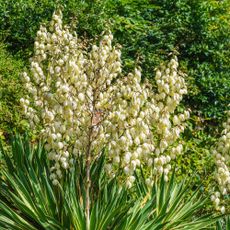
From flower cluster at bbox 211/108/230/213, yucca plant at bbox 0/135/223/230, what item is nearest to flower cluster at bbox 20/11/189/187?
yucca plant at bbox 0/135/223/230

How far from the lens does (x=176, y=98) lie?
3.99 meters

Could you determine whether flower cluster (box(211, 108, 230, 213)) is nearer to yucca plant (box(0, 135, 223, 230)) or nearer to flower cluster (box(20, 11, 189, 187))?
yucca plant (box(0, 135, 223, 230))

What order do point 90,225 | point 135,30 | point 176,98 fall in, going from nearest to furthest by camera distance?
point 90,225 → point 176,98 → point 135,30

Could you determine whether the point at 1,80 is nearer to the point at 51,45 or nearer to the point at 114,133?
the point at 51,45

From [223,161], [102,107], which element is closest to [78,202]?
[102,107]

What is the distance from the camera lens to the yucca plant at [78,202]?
3.65m

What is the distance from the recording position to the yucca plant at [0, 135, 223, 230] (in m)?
3.65

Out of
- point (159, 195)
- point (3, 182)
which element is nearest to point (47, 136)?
point (3, 182)

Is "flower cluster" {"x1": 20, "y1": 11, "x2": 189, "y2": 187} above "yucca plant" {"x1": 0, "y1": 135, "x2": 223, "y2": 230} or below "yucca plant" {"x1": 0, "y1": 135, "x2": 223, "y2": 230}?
above

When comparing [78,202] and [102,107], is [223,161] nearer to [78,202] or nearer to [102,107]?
[102,107]

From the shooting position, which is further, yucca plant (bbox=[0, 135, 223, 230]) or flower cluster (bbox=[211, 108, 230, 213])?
flower cluster (bbox=[211, 108, 230, 213])

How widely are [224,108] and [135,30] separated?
1.71 metres

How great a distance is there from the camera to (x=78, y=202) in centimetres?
368

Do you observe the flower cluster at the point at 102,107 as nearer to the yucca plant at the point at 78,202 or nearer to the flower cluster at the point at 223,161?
the yucca plant at the point at 78,202
